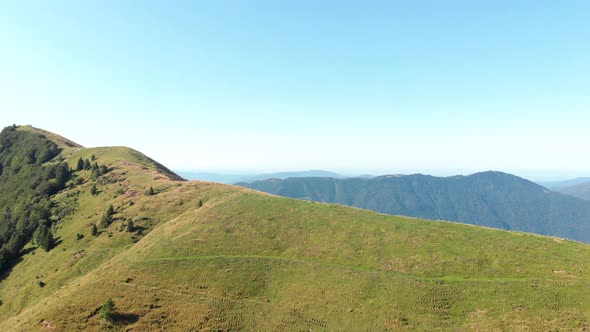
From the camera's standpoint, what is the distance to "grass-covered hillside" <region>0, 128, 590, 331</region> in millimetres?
40312

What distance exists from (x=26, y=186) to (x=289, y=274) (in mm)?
124045

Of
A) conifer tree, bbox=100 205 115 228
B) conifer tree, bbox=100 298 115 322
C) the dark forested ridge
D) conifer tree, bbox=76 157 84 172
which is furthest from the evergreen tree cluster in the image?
conifer tree, bbox=100 298 115 322

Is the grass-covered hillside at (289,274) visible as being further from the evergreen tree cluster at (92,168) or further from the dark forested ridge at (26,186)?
the evergreen tree cluster at (92,168)

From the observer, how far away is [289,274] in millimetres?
51156

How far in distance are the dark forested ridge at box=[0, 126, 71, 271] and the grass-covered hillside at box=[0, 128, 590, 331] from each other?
683cm

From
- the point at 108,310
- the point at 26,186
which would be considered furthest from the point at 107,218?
the point at 26,186

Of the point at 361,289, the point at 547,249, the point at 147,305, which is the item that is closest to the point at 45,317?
the point at 147,305

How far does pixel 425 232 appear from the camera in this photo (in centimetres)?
6134

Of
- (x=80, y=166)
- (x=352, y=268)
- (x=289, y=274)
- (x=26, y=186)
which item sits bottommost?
(x=289, y=274)

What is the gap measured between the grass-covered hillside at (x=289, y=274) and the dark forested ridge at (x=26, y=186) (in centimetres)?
683

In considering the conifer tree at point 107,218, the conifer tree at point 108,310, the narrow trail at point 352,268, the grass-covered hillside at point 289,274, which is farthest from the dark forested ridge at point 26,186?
the conifer tree at point 108,310

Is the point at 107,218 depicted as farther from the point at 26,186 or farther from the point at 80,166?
the point at 26,186

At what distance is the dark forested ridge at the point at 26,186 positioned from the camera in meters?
82.8

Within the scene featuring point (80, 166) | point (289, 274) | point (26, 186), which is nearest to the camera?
point (289, 274)
